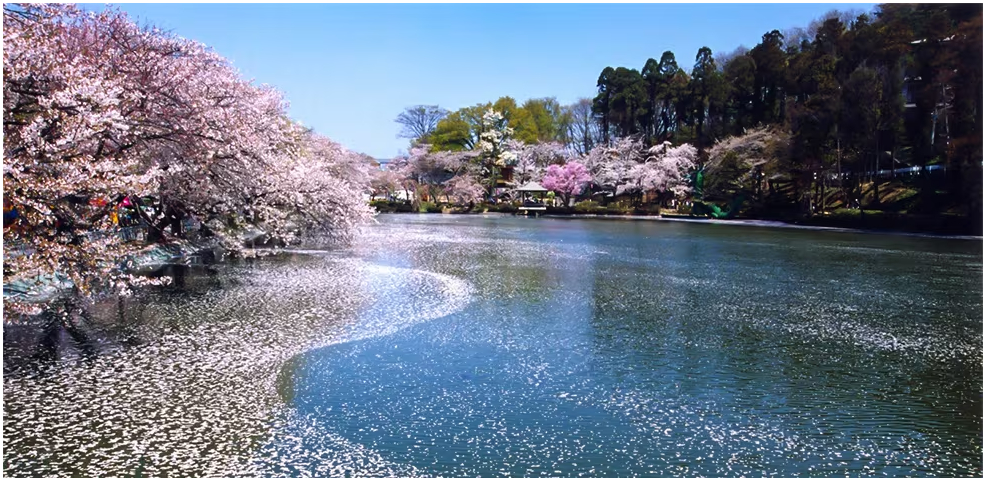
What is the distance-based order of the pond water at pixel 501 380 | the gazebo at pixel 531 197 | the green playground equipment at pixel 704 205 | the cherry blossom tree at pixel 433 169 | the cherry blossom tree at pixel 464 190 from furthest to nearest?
the cherry blossom tree at pixel 433 169 < the cherry blossom tree at pixel 464 190 < the gazebo at pixel 531 197 < the green playground equipment at pixel 704 205 < the pond water at pixel 501 380

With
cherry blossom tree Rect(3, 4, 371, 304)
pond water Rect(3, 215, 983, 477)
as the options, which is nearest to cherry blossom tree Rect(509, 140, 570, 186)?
cherry blossom tree Rect(3, 4, 371, 304)

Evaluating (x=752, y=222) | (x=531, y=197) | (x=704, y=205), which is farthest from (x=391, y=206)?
(x=752, y=222)

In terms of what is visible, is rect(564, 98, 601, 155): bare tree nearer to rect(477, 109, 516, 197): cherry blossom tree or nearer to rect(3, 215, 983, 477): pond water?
rect(477, 109, 516, 197): cherry blossom tree

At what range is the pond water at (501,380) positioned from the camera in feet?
16.2

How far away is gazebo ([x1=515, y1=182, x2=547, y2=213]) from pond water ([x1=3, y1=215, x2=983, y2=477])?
35.1 m

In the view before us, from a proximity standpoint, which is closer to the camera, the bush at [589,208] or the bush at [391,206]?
the bush at [589,208]

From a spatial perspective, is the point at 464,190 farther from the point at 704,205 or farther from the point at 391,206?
the point at 704,205

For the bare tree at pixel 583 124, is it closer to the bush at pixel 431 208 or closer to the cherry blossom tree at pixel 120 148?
the bush at pixel 431 208

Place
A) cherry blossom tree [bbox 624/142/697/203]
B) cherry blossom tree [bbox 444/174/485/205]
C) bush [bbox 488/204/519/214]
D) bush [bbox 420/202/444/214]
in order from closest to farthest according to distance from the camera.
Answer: cherry blossom tree [bbox 624/142/697/203] → bush [bbox 488/204/519/214] → cherry blossom tree [bbox 444/174/485/205] → bush [bbox 420/202/444/214]

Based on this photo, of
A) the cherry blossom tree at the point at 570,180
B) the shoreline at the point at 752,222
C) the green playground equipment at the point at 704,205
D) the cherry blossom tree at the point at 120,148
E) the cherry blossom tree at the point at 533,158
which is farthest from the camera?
the cherry blossom tree at the point at 533,158

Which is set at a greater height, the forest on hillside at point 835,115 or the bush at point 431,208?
the forest on hillside at point 835,115

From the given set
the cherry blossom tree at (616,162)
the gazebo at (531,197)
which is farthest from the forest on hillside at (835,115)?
the gazebo at (531,197)

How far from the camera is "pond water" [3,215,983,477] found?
16.2ft

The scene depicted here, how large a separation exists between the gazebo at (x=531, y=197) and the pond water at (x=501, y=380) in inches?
1382
